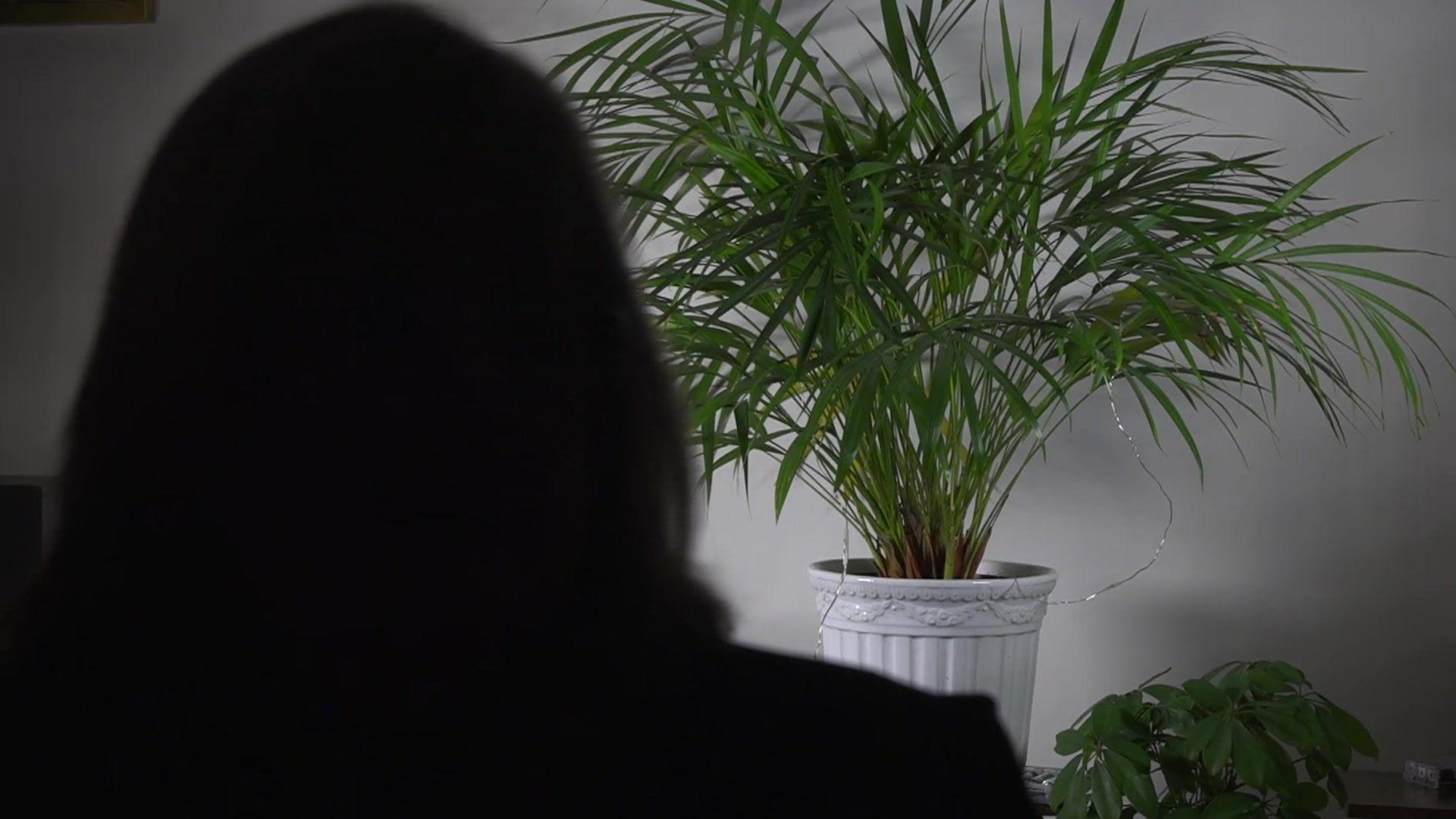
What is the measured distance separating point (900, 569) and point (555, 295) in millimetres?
1435

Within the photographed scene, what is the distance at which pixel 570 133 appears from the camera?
17.8 inches

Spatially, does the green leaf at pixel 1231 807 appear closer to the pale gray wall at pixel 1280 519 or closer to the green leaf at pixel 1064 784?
the green leaf at pixel 1064 784

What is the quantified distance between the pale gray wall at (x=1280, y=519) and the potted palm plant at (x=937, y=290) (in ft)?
0.28

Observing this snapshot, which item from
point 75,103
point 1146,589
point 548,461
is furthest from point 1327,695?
point 75,103

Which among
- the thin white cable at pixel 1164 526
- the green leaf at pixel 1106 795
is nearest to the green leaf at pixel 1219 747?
the green leaf at pixel 1106 795

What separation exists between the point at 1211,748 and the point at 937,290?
2.37 ft

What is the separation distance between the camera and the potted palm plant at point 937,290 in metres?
1.55

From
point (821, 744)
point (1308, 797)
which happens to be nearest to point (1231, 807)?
point (1308, 797)

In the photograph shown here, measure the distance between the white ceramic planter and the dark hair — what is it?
1.31m

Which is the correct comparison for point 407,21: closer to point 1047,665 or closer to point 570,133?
point 570,133

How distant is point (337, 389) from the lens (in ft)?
1.34

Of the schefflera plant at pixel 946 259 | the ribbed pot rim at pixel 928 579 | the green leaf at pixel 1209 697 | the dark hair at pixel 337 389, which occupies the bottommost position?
the green leaf at pixel 1209 697

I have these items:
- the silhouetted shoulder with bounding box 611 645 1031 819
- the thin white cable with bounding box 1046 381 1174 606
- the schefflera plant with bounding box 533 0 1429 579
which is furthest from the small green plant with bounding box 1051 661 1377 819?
the silhouetted shoulder with bounding box 611 645 1031 819

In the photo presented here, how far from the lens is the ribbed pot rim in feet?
5.59
